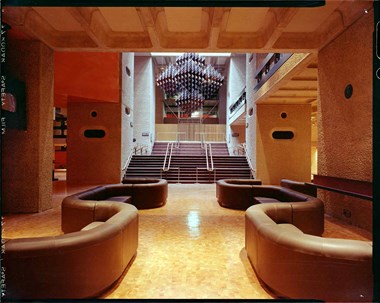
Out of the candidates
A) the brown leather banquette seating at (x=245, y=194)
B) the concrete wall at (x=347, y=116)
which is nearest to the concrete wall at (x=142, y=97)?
the brown leather banquette seating at (x=245, y=194)

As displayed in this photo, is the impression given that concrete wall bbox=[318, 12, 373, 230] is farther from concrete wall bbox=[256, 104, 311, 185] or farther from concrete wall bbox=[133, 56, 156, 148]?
concrete wall bbox=[133, 56, 156, 148]

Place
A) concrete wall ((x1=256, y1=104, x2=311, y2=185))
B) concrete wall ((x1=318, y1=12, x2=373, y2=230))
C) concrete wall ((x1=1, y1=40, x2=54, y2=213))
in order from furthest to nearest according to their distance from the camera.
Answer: concrete wall ((x1=256, y1=104, x2=311, y2=185)), concrete wall ((x1=1, y1=40, x2=54, y2=213)), concrete wall ((x1=318, y1=12, x2=373, y2=230))

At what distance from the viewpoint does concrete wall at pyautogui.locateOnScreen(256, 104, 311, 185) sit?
9.77 m

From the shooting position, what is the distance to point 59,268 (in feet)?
6.35

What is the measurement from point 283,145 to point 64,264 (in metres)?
9.35

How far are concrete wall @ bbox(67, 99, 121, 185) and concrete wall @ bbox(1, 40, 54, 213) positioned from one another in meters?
4.83

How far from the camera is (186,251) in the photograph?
3.27 metres

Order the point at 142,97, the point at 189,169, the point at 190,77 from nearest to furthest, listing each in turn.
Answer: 1. the point at 190,77
2. the point at 189,169
3. the point at 142,97

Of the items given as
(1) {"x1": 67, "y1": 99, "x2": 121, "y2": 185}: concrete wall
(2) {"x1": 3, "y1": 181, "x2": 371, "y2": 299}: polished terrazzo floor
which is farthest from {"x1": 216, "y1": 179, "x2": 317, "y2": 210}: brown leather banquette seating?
(1) {"x1": 67, "y1": 99, "x2": 121, "y2": 185}: concrete wall

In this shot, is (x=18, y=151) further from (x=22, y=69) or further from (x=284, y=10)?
(x=284, y=10)

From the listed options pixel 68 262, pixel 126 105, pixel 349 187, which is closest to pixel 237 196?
pixel 349 187

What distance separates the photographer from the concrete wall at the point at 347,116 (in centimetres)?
377

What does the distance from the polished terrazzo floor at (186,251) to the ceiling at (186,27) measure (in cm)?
358

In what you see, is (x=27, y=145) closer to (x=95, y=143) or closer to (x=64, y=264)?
(x=64, y=264)
